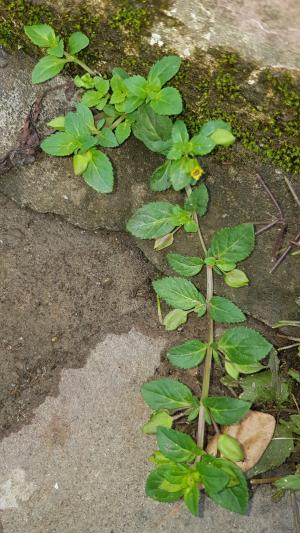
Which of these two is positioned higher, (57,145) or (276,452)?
(57,145)

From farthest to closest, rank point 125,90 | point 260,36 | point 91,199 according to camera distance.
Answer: point 91,199 < point 125,90 < point 260,36

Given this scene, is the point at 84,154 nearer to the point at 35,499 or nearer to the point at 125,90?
the point at 125,90

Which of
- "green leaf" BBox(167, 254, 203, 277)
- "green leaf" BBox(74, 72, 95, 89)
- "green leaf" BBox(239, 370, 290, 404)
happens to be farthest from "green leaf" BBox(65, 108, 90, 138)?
"green leaf" BBox(239, 370, 290, 404)

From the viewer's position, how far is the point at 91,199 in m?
2.59

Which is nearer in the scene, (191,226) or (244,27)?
(244,27)

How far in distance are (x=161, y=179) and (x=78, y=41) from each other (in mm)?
606

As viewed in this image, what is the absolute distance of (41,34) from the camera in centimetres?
236

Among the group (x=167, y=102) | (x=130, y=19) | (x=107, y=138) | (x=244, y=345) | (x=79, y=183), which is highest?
(x=130, y=19)

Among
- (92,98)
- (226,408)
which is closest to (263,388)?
(226,408)

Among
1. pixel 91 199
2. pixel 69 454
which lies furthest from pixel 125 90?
pixel 69 454

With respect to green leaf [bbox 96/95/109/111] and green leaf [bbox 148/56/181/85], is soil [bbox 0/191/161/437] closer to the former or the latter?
green leaf [bbox 96/95/109/111]

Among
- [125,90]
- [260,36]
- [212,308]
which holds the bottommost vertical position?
[212,308]

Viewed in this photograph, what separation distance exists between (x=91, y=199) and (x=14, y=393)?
33.4 inches

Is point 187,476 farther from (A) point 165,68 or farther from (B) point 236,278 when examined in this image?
(A) point 165,68
